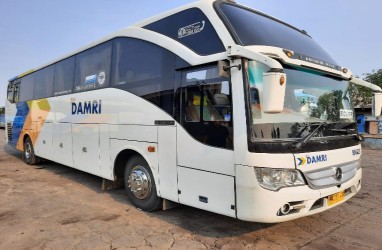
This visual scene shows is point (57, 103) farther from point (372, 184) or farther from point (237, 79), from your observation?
point (372, 184)

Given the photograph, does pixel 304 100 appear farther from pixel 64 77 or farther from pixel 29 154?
pixel 29 154

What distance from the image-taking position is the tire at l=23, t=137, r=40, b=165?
10156 mm

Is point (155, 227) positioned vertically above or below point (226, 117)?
below

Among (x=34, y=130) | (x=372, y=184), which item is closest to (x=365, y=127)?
(x=372, y=184)

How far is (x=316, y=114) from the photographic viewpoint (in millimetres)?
4191

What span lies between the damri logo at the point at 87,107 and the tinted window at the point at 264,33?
334 cm

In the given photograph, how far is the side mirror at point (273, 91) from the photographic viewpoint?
3098 millimetres

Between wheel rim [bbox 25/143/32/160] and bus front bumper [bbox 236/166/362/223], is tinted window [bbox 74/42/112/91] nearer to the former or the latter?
bus front bumper [bbox 236/166/362/223]

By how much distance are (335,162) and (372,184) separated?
4.18 metres

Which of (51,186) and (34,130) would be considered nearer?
(51,186)

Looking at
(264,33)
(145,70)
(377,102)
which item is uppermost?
(264,33)

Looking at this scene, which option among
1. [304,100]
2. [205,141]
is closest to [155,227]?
[205,141]

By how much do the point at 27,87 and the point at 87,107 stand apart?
510 centimetres

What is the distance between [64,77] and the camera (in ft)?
26.5
